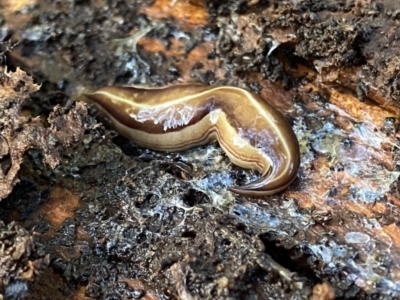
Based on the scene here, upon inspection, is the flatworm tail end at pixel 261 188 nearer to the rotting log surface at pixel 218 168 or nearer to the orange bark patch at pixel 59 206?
the rotting log surface at pixel 218 168

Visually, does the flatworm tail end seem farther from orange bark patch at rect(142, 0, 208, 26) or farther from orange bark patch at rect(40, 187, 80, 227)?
orange bark patch at rect(142, 0, 208, 26)

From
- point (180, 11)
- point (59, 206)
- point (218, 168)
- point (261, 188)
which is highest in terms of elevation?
point (180, 11)

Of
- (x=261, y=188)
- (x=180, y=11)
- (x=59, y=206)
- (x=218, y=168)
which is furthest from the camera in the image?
(x=180, y=11)

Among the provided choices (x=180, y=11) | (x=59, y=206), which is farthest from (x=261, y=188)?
(x=180, y=11)

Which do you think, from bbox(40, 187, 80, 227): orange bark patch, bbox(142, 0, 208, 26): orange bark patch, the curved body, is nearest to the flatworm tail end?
the curved body

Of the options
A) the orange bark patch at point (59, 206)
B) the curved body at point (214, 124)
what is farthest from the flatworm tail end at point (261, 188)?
the orange bark patch at point (59, 206)

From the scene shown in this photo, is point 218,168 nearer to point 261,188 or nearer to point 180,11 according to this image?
point 261,188

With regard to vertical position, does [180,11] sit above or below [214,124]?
above
